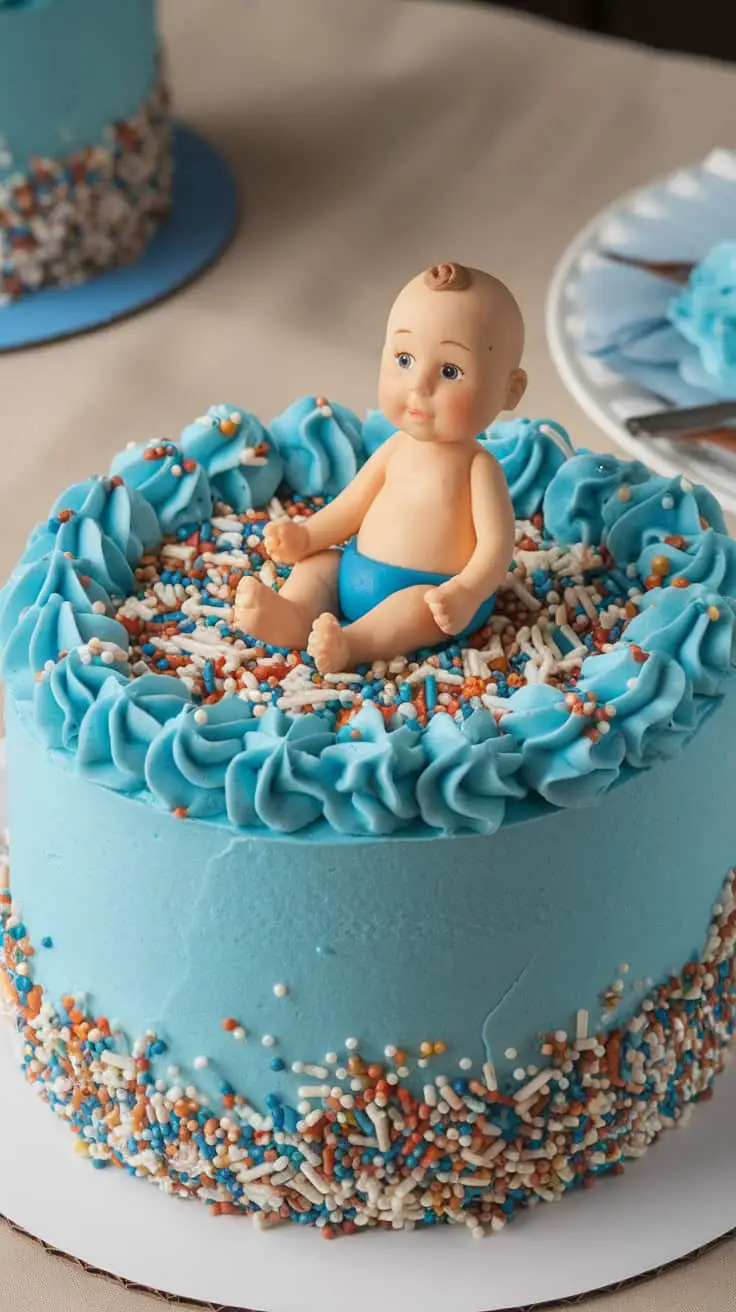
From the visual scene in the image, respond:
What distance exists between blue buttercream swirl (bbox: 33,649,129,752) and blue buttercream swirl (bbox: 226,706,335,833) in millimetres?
131

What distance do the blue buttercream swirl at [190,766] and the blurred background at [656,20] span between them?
327 cm

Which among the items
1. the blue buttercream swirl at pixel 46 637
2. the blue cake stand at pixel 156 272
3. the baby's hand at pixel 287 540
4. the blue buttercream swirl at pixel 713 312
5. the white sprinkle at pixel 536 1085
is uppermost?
the baby's hand at pixel 287 540

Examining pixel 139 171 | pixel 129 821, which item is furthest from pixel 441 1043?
pixel 139 171

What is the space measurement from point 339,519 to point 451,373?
19 cm

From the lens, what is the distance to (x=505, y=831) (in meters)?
1.38

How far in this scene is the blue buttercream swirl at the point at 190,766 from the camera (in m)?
1.38

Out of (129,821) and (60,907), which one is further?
(60,907)

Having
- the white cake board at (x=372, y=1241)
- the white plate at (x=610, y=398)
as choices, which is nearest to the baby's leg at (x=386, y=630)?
the white cake board at (x=372, y=1241)

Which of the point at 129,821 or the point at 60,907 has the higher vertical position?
the point at 129,821

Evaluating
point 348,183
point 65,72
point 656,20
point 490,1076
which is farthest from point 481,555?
point 656,20

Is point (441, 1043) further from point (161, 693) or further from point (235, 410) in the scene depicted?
point (235, 410)

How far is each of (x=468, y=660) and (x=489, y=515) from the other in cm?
11

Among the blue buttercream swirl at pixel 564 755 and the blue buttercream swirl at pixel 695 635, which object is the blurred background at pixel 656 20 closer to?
the blue buttercream swirl at pixel 695 635

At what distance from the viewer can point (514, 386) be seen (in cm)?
147
